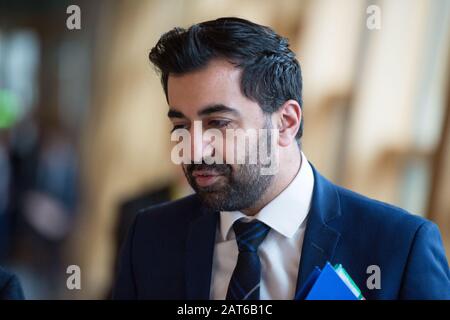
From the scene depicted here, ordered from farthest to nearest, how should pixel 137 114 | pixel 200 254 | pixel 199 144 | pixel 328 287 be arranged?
1. pixel 137 114
2. pixel 200 254
3. pixel 199 144
4. pixel 328 287

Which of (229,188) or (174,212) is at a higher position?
(229,188)

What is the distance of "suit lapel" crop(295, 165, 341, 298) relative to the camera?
1.36 m

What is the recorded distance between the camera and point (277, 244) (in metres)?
1.43

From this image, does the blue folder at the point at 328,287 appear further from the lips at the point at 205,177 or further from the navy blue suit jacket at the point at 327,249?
the lips at the point at 205,177

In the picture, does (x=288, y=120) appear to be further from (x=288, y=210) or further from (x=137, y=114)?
(x=137, y=114)

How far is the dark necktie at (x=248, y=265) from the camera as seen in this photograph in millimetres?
1367

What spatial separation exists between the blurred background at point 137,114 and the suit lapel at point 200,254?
57.5 inches

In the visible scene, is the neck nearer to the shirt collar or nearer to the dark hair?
the shirt collar

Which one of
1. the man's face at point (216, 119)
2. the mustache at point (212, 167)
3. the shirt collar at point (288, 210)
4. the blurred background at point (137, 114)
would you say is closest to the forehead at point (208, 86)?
the man's face at point (216, 119)

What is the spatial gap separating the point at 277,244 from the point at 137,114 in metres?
4.61

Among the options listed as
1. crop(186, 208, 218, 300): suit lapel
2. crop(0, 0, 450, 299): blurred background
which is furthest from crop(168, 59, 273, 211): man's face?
crop(0, 0, 450, 299): blurred background

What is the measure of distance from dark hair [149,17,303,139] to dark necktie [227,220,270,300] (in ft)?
0.89

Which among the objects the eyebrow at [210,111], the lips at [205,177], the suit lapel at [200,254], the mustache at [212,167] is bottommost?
the suit lapel at [200,254]

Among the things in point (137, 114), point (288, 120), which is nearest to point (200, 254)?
point (288, 120)
